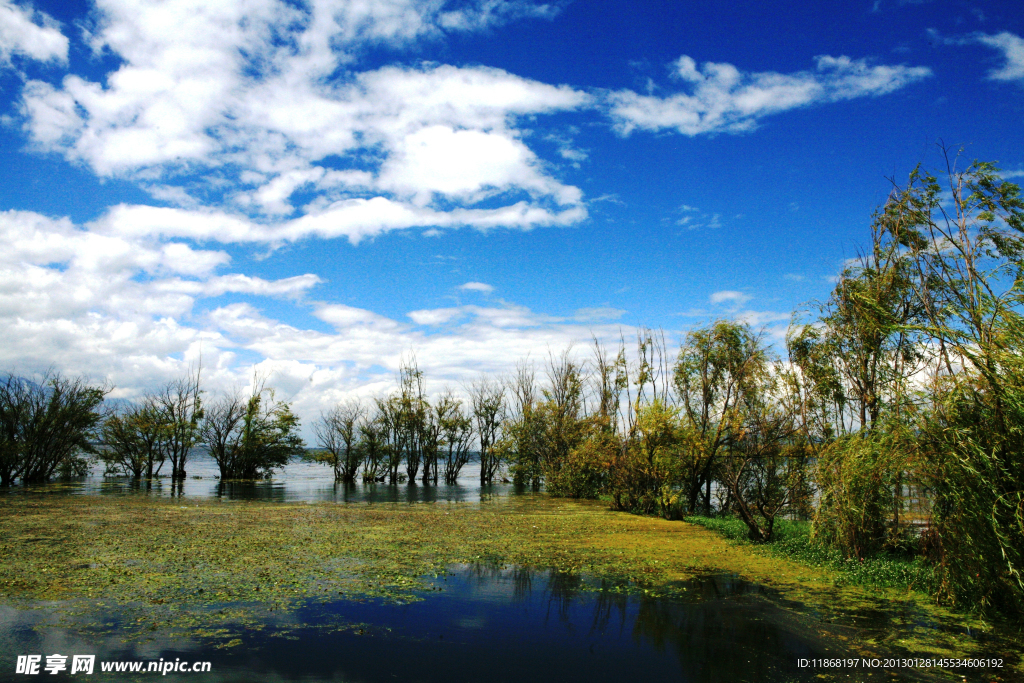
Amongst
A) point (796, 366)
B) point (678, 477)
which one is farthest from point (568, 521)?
point (796, 366)

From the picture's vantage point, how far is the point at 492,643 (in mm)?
7027

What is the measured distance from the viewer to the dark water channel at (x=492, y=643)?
6078mm

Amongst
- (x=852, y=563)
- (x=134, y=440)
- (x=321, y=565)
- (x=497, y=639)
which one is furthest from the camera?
(x=134, y=440)

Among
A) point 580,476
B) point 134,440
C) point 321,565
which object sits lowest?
point 580,476

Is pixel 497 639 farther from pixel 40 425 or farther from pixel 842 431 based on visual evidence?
pixel 40 425

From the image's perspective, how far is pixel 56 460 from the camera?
101 feet

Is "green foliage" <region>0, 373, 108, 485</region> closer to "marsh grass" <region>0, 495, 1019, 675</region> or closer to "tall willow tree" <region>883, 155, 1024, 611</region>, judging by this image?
"marsh grass" <region>0, 495, 1019, 675</region>

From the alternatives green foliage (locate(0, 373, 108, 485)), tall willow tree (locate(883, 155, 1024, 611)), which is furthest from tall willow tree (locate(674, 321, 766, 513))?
green foliage (locate(0, 373, 108, 485))

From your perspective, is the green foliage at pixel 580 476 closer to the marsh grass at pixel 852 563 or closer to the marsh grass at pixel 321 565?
the marsh grass at pixel 321 565

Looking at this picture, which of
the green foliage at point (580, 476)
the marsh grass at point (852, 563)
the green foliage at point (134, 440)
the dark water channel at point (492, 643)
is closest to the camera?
the dark water channel at point (492, 643)

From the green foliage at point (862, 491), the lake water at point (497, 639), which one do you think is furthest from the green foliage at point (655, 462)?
the lake water at point (497, 639)

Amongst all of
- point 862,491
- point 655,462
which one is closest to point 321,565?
point 862,491

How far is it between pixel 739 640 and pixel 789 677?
3.89ft

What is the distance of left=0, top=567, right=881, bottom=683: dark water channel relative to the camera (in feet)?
19.9
